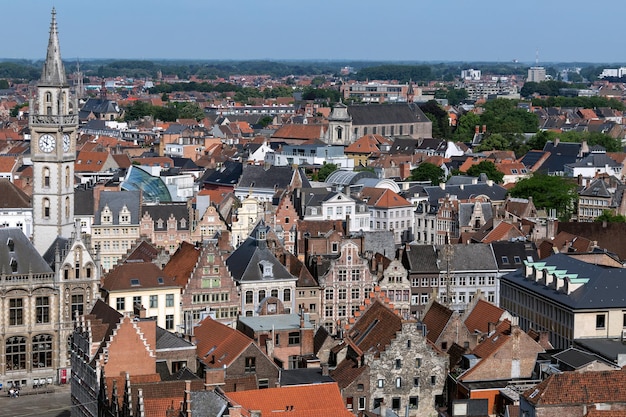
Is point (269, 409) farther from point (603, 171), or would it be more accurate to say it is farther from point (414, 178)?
point (603, 171)

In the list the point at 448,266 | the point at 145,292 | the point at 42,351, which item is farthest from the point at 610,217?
the point at 42,351

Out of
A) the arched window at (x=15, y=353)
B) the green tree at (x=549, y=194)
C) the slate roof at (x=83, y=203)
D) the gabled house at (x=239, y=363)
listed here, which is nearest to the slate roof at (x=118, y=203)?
the slate roof at (x=83, y=203)

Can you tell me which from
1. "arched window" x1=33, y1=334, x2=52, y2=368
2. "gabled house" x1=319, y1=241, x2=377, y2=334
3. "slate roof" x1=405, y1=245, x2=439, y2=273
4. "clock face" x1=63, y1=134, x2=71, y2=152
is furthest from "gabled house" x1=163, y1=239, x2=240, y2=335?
"slate roof" x1=405, y1=245, x2=439, y2=273

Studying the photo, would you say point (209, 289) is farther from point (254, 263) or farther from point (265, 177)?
point (265, 177)

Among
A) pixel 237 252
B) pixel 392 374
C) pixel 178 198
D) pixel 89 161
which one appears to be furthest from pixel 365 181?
pixel 392 374

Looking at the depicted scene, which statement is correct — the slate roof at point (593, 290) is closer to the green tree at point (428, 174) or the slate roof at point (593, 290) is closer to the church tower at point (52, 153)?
the church tower at point (52, 153)
